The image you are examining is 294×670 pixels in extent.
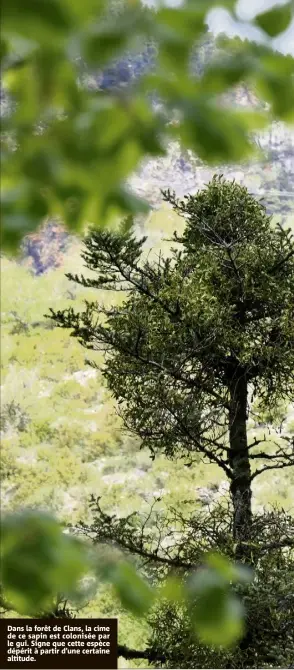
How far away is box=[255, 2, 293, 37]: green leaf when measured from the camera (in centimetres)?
117

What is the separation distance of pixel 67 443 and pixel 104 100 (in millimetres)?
31691

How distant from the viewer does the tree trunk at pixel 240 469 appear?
607cm

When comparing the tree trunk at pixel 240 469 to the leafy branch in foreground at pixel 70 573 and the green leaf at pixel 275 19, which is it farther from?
the green leaf at pixel 275 19

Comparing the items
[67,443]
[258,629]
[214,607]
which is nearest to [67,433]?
[67,443]

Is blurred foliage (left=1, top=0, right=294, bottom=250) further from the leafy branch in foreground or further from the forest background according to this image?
the forest background

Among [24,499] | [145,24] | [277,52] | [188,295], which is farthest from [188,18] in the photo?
[24,499]

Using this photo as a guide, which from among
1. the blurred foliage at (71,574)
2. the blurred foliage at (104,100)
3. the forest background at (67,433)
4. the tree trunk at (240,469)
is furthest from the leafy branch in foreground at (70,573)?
the forest background at (67,433)

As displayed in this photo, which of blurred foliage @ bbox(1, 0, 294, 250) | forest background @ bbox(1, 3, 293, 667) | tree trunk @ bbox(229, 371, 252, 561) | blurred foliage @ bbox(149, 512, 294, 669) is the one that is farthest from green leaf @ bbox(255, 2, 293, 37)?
forest background @ bbox(1, 3, 293, 667)

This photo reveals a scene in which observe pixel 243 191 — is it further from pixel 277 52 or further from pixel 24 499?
pixel 24 499

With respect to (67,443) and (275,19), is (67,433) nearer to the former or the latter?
(67,443)

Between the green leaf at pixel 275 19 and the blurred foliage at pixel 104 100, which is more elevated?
the green leaf at pixel 275 19

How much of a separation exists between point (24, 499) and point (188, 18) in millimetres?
29045

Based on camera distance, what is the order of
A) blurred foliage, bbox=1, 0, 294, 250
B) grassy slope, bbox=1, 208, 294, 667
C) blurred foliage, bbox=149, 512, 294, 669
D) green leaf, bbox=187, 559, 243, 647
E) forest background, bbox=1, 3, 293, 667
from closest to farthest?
blurred foliage, bbox=1, 0, 294, 250 → green leaf, bbox=187, 559, 243, 647 → blurred foliage, bbox=149, 512, 294, 669 → forest background, bbox=1, 3, 293, 667 → grassy slope, bbox=1, 208, 294, 667

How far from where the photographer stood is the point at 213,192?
7398 millimetres
